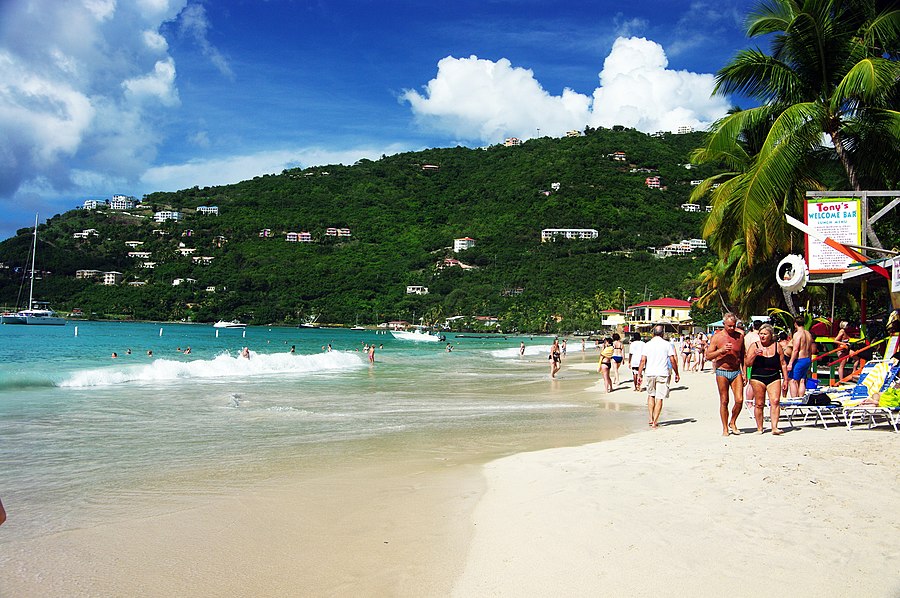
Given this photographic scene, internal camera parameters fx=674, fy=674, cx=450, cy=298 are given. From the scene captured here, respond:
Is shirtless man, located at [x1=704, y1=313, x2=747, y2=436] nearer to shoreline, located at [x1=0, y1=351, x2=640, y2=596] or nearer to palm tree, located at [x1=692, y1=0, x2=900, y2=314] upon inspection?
shoreline, located at [x1=0, y1=351, x2=640, y2=596]

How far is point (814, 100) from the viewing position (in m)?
15.6

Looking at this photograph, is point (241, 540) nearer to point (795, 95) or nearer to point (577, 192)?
point (795, 95)

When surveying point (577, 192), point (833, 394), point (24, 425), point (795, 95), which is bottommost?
point (24, 425)

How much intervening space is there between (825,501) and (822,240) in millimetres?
8156

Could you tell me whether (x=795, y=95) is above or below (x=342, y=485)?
above

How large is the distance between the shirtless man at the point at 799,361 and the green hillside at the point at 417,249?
7813cm

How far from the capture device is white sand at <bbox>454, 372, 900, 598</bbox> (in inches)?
157

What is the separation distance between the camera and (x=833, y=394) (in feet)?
31.0

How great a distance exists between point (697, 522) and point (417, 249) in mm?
114004

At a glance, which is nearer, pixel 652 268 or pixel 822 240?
pixel 822 240

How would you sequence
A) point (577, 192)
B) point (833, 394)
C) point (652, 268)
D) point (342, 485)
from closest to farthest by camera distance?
point (342, 485)
point (833, 394)
point (652, 268)
point (577, 192)

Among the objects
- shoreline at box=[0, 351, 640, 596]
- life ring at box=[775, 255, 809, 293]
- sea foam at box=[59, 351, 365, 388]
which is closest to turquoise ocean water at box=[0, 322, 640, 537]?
sea foam at box=[59, 351, 365, 388]

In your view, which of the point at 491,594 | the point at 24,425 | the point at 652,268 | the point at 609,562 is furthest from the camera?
the point at 652,268

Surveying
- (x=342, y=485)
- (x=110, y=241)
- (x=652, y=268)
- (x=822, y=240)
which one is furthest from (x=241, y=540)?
(x=110, y=241)
